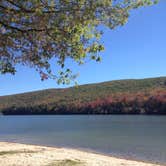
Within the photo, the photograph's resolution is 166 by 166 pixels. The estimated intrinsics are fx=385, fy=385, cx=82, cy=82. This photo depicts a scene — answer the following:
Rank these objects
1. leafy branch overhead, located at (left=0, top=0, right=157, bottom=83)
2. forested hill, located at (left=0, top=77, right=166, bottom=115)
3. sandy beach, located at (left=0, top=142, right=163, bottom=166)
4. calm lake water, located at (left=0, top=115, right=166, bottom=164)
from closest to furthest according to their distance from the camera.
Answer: leafy branch overhead, located at (left=0, top=0, right=157, bottom=83) < sandy beach, located at (left=0, top=142, right=163, bottom=166) < calm lake water, located at (left=0, top=115, right=166, bottom=164) < forested hill, located at (left=0, top=77, right=166, bottom=115)

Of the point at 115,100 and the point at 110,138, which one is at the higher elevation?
the point at 115,100

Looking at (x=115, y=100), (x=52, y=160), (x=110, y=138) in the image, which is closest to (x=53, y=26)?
(x=52, y=160)

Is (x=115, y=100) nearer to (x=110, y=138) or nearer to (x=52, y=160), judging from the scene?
(x=110, y=138)

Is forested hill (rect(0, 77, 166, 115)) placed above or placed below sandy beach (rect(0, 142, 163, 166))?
above

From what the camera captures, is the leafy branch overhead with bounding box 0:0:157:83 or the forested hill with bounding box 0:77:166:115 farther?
the forested hill with bounding box 0:77:166:115

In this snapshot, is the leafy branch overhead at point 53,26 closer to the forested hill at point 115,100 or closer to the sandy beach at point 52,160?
the sandy beach at point 52,160

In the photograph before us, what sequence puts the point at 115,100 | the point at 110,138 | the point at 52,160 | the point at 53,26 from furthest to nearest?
1. the point at 115,100
2. the point at 110,138
3. the point at 52,160
4. the point at 53,26

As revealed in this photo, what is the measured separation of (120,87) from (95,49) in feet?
575

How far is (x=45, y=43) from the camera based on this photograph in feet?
35.8

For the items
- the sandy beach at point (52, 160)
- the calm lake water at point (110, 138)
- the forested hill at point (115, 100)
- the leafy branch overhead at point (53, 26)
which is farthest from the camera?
the forested hill at point (115, 100)

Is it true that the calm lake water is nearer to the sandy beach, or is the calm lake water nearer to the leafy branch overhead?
the sandy beach

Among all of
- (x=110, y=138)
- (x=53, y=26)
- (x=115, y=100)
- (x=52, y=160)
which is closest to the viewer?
(x=53, y=26)

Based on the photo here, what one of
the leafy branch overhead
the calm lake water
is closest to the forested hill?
the calm lake water

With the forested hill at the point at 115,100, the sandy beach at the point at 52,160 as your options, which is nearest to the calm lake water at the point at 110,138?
the sandy beach at the point at 52,160
